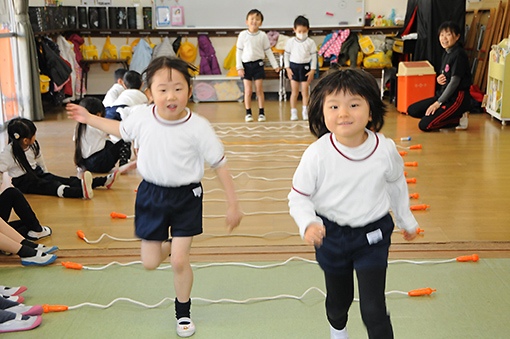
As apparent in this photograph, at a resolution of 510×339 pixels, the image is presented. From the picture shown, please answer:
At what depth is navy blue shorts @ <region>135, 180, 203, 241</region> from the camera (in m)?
2.09

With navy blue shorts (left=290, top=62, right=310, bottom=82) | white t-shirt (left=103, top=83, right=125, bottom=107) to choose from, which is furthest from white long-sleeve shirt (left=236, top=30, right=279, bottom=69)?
white t-shirt (left=103, top=83, right=125, bottom=107)

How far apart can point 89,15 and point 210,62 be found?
1956 millimetres

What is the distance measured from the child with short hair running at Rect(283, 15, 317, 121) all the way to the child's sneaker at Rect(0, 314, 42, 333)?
4.87 m

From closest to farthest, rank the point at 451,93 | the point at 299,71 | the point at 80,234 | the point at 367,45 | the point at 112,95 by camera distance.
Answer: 1. the point at 80,234
2. the point at 112,95
3. the point at 451,93
4. the point at 299,71
5. the point at 367,45

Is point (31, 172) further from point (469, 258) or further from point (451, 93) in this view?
point (451, 93)

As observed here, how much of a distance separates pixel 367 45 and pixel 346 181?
691 centimetres

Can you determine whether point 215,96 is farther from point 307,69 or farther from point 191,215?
point 191,215

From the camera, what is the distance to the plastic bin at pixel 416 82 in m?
6.88

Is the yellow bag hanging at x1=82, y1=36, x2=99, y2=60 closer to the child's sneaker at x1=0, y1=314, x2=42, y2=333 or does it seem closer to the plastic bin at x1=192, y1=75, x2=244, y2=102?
the plastic bin at x1=192, y1=75, x2=244, y2=102

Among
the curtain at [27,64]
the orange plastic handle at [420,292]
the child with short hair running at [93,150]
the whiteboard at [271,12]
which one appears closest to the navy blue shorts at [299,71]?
the whiteboard at [271,12]

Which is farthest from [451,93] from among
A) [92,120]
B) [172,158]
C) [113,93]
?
[92,120]

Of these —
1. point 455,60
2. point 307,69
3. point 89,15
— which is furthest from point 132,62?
point 455,60

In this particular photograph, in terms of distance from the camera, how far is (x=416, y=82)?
22.6 feet

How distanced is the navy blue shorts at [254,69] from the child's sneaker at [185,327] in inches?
190
